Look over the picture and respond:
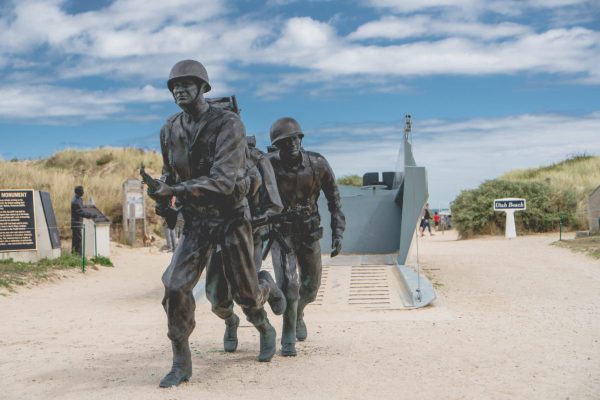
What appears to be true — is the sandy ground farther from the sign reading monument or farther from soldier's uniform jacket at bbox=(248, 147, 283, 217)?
the sign reading monument

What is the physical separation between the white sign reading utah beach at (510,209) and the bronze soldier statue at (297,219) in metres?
20.0

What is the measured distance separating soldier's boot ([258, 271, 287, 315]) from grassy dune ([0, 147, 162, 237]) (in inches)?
605

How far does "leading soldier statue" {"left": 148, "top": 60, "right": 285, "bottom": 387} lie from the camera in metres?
6.07

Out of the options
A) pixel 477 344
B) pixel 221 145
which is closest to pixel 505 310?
pixel 477 344

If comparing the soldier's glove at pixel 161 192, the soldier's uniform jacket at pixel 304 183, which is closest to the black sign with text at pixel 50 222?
the soldier's uniform jacket at pixel 304 183

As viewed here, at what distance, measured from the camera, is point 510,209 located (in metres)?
27.3

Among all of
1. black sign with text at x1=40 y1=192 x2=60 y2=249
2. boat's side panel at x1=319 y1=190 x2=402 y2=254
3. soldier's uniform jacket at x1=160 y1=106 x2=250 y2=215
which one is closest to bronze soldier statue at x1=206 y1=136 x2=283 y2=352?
soldier's uniform jacket at x1=160 y1=106 x2=250 y2=215

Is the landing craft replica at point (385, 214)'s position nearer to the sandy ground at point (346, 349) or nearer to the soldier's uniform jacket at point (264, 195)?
the sandy ground at point (346, 349)

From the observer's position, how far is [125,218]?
25.7 m

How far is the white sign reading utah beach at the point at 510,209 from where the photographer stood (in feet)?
89.1

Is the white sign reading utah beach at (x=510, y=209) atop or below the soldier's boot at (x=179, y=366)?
atop

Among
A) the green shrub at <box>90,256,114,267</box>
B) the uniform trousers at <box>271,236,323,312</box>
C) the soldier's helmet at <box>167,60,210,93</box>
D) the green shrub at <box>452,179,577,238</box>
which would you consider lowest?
the green shrub at <box>90,256,114,267</box>

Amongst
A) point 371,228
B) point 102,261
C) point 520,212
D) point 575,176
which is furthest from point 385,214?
point 575,176

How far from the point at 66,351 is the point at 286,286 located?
2.38 meters
